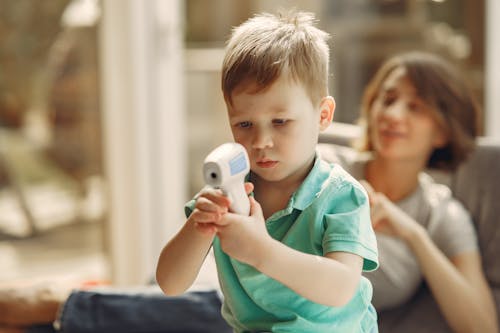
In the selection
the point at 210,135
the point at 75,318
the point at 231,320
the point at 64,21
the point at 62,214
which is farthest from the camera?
the point at 210,135

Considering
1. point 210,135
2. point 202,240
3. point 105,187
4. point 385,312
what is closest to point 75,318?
point 385,312

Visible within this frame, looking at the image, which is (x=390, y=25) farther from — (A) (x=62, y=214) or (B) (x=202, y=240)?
(B) (x=202, y=240)

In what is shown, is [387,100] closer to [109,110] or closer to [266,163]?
[266,163]

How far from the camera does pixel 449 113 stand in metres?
1.90

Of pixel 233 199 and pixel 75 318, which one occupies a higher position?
pixel 233 199

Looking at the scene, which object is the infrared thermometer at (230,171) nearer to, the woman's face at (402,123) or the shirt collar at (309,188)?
the shirt collar at (309,188)

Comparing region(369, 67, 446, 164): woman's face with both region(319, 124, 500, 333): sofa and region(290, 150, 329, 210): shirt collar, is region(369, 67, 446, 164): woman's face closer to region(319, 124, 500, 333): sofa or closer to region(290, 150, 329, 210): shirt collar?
region(319, 124, 500, 333): sofa

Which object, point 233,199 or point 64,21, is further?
point 64,21

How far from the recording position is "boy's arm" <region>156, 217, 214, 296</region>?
41.3 inches

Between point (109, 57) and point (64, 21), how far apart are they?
206 millimetres

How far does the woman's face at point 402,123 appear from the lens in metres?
1.87

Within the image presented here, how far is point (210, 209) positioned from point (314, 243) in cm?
17

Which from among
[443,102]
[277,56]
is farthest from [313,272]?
[443,102]

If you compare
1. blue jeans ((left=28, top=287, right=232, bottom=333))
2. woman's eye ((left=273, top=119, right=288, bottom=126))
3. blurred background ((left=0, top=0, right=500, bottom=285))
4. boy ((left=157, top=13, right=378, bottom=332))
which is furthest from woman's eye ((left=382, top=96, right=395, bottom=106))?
blurred background ((left=0, top=0, right=500, bottom=285))
